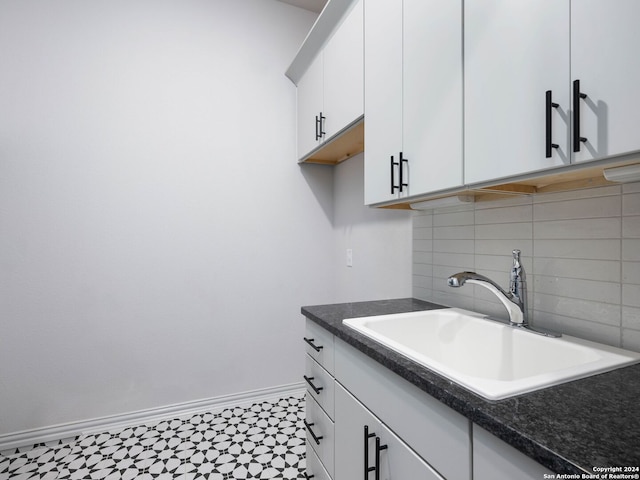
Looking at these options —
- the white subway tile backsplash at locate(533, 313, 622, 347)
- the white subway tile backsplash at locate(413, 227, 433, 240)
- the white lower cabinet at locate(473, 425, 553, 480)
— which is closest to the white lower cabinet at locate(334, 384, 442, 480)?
the white lower cabinet at locate(473, 425, 553, 480)

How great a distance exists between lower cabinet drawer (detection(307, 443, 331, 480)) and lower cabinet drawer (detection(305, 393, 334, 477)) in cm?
2

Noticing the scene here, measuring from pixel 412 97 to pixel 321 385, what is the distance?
3.76 feet

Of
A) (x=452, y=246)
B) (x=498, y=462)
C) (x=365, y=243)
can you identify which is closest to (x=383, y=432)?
(x=498, y=462)

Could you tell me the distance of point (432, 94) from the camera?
1122mm

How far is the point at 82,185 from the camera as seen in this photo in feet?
6.53

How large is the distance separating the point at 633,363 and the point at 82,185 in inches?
99.3

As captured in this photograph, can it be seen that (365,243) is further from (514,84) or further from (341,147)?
(514,84)

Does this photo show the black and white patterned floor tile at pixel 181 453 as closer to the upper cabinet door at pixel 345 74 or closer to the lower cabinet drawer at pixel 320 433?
the lower cabinet drawer at pixel 320 433

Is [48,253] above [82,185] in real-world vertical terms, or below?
below

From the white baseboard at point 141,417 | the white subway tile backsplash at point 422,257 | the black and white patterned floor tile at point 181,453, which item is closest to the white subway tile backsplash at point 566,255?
the white subway tile backsplash at point 422,257

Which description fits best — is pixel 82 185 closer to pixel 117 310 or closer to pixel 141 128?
pixel 141 128

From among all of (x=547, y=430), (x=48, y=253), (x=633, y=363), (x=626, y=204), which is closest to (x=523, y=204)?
(x=626, y=204)

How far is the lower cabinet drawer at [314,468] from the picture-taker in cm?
133

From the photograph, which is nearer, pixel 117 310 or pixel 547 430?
pixel 547 430
